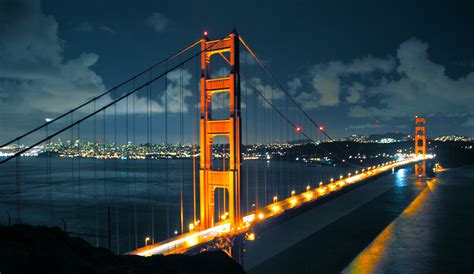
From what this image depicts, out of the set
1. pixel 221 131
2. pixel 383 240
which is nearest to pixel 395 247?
pixel 383 240

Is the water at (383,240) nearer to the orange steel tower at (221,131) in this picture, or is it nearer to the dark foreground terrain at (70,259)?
the orange steel tower at (221,131)

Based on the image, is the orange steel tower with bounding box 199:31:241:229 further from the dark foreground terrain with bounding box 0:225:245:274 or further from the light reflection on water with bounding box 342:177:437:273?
the light reflection on water with bounding box 342:177:437:273

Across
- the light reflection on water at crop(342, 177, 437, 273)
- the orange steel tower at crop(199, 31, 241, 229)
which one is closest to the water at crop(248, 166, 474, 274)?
the light reflection on water at crop(342, 177, 437, 273)

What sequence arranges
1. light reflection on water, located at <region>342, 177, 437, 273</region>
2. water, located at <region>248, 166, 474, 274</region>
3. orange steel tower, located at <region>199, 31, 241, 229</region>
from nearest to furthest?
orange steel tower, located at <region>199, 31, 241, 229</region>
light reflection on water, located at <region>342, 177, 437, 273</region>
water, located at <region>248, 166, 474, 274</region>

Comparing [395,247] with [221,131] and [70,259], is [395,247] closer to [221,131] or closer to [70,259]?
[221,131]

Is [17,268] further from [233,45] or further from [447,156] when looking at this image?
[447,156]

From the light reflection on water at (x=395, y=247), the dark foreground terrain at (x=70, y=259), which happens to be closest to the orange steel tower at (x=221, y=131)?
the dark foreground terrain at (x=70, y=259)

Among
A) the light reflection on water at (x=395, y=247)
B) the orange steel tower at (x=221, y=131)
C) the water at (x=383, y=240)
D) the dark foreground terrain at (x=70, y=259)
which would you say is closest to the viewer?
the dark foreground terrain at (x=70, y=259)
